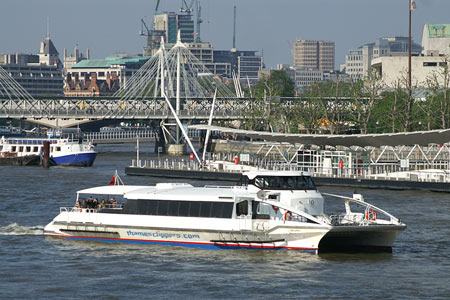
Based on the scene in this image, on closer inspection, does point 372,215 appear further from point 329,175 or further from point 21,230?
point 329,175

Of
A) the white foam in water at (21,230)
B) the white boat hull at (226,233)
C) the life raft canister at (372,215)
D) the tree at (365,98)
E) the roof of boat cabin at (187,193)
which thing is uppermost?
the tree at (365,98)

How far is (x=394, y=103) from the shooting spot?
5246 inches

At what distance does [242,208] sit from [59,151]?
83950 millimetres

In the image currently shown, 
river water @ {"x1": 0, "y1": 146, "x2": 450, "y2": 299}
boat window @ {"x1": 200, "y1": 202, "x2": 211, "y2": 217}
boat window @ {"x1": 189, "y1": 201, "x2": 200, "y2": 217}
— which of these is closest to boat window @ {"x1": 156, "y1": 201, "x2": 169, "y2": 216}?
boat window @ {"x1": 189, "y1": 201, "x2": 200, "y2": 217}

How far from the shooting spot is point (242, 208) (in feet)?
165

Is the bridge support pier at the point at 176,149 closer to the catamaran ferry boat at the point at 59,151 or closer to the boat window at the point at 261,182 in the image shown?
the catamaran ferry boat at the point at 59,151

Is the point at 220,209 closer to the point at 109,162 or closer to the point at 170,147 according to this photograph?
the point at 109,162

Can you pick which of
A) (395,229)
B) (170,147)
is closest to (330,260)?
(395,229)

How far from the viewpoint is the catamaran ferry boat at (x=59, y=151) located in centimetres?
12938

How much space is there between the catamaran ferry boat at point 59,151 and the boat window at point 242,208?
80.5m

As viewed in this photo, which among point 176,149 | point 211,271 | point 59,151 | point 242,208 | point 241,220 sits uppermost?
point 59,151

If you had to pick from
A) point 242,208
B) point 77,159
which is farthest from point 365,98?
point 242,208

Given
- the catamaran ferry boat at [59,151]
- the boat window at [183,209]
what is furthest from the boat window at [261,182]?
the catamaran ferry boat at [59,151]

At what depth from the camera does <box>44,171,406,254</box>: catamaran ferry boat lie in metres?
49.7
